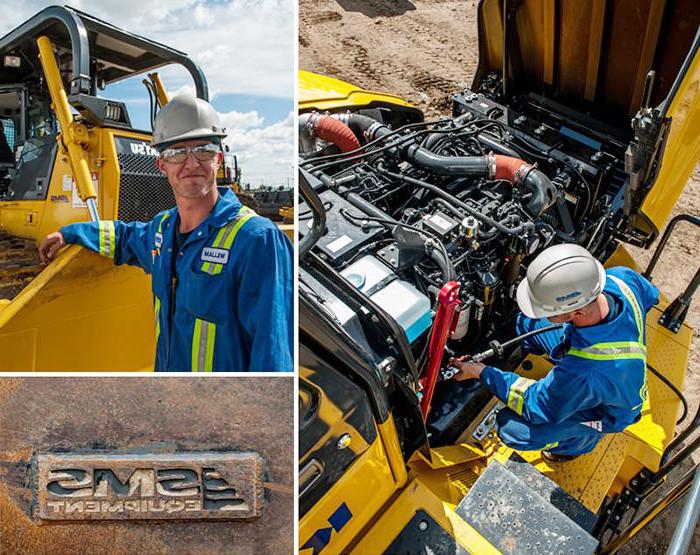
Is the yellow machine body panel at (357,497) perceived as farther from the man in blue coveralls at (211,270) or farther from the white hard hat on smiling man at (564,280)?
the white hard hat on smiling man at (564,280)

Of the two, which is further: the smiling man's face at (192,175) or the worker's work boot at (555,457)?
the worker's work boot at (555,457)

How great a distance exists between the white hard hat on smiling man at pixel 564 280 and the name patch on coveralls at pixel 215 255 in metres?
1.34

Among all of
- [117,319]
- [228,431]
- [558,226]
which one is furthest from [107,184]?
[558,226]

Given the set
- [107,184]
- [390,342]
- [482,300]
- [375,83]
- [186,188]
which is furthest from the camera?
[375,83]

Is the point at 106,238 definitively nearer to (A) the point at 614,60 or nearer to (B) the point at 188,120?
(B) the point at 188,120

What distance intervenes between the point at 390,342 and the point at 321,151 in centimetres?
176

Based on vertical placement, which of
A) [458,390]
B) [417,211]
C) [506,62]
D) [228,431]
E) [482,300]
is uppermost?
[506,62]

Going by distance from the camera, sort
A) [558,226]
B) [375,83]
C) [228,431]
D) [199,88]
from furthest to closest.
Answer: [375,83]
[558,226]
[199,88]
[228,431]

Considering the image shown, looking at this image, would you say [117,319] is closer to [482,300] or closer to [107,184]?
[107,184]

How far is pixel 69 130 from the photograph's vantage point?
8.66ft

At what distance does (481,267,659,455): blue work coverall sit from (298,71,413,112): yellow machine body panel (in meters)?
1.99

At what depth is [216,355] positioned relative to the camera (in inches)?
60.4

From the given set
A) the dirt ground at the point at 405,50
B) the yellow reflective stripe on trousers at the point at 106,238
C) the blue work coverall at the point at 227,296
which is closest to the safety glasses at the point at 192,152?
the blue work coverall at the point at 227,296

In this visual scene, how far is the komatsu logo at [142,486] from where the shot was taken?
4.59ft
